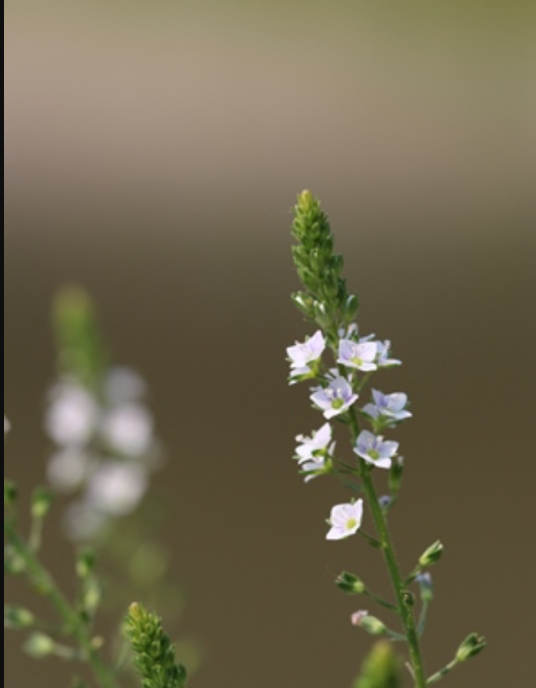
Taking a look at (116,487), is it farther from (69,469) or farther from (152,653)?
(152,653)

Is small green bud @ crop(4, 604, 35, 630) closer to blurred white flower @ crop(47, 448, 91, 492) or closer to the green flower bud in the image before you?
the green flower bud

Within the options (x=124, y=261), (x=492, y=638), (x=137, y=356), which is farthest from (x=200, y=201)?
(x=492, y=638)

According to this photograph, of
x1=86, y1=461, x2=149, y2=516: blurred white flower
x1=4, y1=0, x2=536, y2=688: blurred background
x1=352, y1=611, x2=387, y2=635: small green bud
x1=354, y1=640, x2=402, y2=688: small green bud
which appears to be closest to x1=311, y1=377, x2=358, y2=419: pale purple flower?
x1=352, y1=611, x2=387, y2=635: small green bud

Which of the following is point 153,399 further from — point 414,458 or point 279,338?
point 414,458

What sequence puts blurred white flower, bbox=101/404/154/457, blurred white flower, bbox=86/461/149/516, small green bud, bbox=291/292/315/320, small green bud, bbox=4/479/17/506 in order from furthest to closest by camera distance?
blurred white flower, bbox=101/404/154/457 → blurred white flower, bbox=86/461/149/516 → small green bud, bbox=4/479/17/506 → small green bud, bbox=291/292/315/320

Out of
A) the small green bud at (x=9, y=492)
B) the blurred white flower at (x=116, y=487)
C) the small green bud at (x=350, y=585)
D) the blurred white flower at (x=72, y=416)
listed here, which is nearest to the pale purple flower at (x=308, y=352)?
the small green bud at (x=350, y=585)

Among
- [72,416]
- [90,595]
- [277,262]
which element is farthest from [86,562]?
[277,262]

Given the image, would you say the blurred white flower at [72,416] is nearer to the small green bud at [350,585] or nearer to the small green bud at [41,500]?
the small green bud at [41,500]
